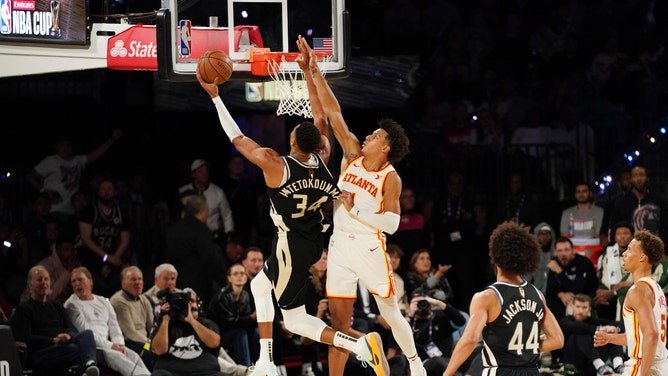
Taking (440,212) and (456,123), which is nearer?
(440,212)

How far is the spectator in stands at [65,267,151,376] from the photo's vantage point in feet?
38.6

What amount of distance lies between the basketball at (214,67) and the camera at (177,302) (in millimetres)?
2892

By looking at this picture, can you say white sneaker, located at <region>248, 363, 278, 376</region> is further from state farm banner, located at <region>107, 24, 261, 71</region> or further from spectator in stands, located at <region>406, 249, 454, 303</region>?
spectator in stands, located at <region>406, 249, 454, 303</region>

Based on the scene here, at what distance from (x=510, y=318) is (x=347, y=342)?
193 cm

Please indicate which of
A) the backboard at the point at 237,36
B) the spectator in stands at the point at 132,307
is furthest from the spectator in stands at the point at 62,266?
the backboard at the point at 237,36

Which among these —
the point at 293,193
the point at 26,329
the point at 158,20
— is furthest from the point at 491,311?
the point at 26,329

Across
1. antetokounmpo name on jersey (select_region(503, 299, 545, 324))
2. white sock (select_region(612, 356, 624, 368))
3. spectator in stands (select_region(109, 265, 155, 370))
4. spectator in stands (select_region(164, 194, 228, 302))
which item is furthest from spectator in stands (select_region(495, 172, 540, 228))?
antetokounmpo name on jersey (select_region(503, 299, 545, 324))

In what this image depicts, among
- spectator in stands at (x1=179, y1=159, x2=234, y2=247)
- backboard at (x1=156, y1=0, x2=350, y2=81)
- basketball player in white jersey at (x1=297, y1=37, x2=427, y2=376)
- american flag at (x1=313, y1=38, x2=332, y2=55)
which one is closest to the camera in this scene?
basketball player in white jersey at (x1=297, y1=37, x2=427, y2=376)

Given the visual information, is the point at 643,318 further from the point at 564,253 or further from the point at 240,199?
the point at 240,199

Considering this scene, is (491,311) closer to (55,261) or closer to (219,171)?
(55,261)

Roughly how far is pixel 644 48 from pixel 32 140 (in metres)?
7.99

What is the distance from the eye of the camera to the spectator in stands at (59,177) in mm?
14172

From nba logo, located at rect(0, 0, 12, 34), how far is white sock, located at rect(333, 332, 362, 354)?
3465 millimetres

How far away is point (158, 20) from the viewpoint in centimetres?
967
